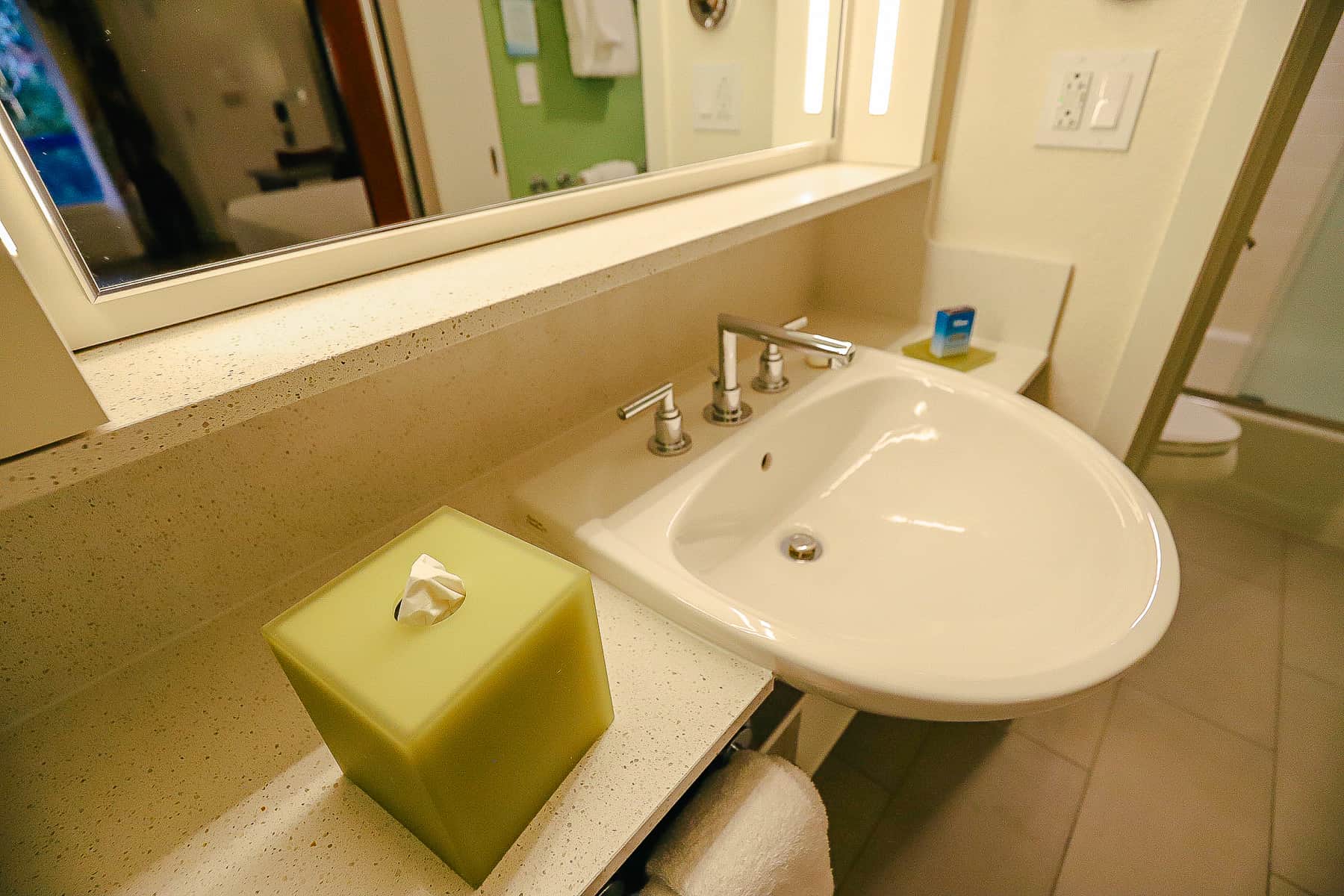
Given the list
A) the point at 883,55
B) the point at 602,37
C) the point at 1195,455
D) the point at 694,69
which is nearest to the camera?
the point at 602,37

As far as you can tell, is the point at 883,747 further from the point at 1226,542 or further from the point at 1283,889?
the point at 1226,542

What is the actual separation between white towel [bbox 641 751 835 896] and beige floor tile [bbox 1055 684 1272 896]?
33.0 inches

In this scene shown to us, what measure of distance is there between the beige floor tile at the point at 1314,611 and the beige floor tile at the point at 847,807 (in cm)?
105

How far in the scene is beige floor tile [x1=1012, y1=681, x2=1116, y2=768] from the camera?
1231mm

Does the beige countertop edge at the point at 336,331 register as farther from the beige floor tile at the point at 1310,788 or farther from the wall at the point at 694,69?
the beige floor tile at the point at 1310,788

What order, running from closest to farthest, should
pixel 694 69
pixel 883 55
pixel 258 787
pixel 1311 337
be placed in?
1. pixel 258 787
2. pixel 694 69
3. pixel 883 55
4. pixel 1311 337

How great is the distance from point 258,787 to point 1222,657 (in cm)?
184

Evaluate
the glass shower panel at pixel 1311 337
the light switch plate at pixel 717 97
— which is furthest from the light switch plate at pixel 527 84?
the glass shower panel at pixel 1311 337

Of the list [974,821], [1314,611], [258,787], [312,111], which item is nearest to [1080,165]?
[312,111]

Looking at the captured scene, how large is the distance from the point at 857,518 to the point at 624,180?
534 millimetres

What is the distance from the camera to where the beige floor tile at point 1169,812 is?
1.04m

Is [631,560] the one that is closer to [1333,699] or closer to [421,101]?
[421,101]

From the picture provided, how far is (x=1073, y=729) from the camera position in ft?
4.15

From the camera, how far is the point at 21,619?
0.49m
